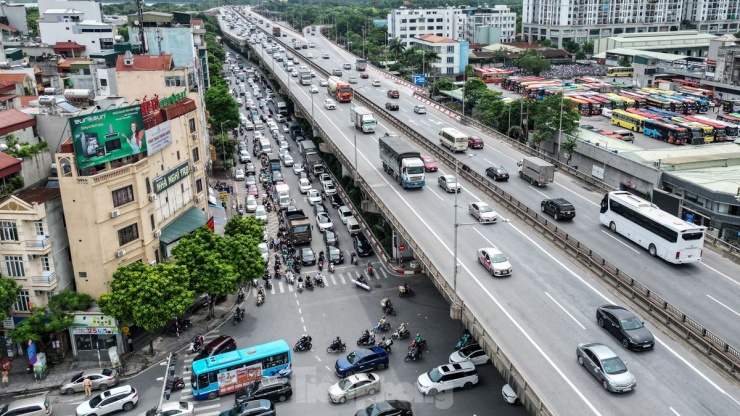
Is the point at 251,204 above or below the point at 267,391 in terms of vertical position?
above

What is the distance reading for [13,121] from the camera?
176ft

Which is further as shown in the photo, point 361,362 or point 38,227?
point 38,227

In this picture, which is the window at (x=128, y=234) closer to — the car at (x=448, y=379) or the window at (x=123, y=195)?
the window at (x=123, y=195)

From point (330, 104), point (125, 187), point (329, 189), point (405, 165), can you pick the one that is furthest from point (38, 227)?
point (330, 104)

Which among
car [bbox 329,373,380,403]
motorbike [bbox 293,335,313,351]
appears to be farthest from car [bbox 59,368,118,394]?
car [bbox 329,373,380,403]

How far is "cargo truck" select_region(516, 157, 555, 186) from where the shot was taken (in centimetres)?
6475

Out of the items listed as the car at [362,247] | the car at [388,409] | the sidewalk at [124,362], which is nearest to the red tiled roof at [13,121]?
the sidewalk at [124,362]

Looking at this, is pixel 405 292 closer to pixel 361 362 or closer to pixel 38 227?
pixel 361 362

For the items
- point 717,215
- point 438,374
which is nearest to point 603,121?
point 717,215

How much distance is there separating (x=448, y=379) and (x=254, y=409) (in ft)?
40.0

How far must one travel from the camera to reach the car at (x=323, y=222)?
71387mm

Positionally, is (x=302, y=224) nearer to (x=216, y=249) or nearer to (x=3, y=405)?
(x=216, y=249)

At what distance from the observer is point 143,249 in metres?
49.7

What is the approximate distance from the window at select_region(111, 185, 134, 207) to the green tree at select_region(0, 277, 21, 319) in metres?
8.61
